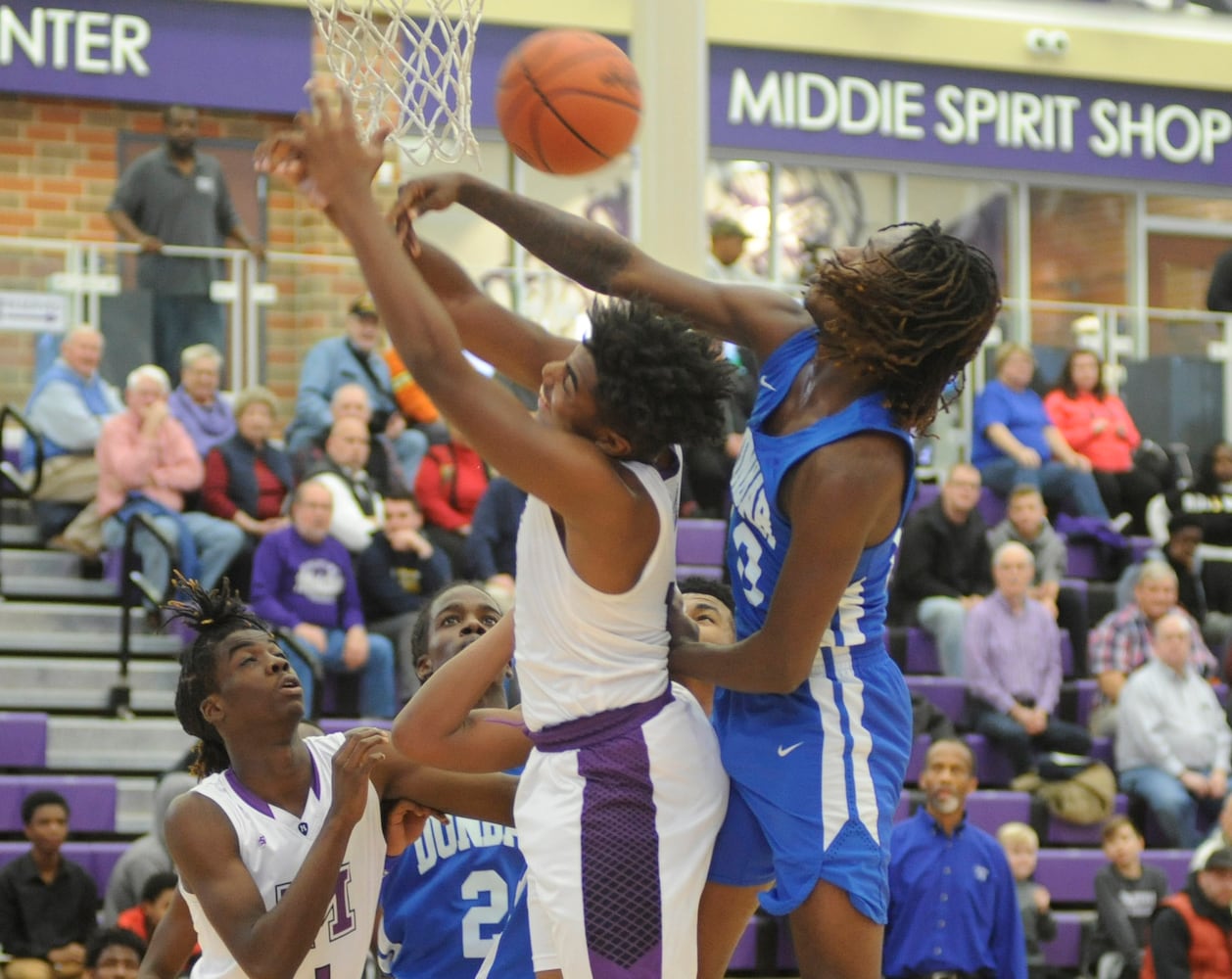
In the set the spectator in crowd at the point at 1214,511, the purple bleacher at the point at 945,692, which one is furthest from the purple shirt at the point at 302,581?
the spectator in crowd at the point at 1214,511

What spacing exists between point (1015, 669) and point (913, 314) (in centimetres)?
622

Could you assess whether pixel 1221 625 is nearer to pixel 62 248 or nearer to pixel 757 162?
pixel 757 162

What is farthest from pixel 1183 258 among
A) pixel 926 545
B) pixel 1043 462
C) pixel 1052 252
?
pixel 926 545

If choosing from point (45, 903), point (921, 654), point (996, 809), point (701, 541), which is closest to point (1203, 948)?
point (996, 809)

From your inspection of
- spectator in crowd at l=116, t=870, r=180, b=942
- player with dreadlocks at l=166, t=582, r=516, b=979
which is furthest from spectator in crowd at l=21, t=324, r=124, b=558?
player with dreadlocks at l=166, t=582, r=516, b=979

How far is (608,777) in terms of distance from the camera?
3191 mm

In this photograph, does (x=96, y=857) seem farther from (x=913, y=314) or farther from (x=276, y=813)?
(x=913, y=314)

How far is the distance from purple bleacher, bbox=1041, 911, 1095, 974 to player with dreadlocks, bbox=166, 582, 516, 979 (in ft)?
17.1

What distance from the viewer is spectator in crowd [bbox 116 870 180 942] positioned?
6777 mm

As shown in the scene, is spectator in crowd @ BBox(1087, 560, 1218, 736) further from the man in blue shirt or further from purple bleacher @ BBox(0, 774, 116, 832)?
purple bleacher @ BBox(0, 774, 116, 832)

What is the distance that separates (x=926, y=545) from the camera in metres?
9.58

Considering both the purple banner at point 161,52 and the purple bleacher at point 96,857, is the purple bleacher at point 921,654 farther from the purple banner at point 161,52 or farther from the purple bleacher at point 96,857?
the purple banner at point 161,52

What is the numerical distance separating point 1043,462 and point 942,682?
2.14 metres

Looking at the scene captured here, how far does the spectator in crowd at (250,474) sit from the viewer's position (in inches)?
340
